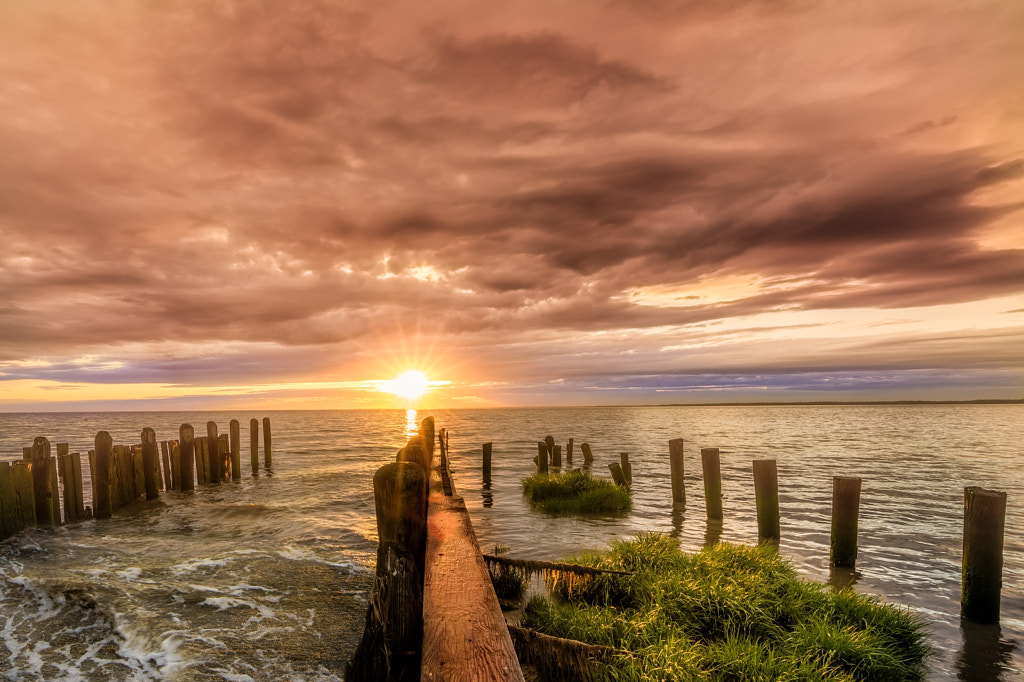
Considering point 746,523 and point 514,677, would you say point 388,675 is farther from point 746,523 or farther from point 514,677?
point 746,523

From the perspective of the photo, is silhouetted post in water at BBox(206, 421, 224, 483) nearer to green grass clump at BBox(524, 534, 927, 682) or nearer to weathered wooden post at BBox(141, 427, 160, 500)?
weathered wooden post at BBox(141, 427, 160, 500)

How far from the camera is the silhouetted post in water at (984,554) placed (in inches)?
258

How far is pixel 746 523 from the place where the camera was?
12.8 metres

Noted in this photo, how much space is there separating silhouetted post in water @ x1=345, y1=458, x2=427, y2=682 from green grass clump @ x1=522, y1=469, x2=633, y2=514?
10836 mm

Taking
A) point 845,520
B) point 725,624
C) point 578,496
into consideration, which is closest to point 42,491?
point 578,496

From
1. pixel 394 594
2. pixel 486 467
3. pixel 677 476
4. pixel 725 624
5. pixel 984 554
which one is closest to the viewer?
pixel 394 594

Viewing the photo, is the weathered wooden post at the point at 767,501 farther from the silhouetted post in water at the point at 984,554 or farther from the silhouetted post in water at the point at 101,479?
the silhouetted post in water at the point at 101,479

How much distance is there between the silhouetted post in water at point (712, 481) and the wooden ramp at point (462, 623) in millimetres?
7996

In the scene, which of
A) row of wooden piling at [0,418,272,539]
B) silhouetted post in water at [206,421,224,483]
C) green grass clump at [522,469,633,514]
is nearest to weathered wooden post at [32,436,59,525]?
row of wooden piling at [0,418,272,539]

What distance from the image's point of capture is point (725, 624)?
5078 millimetres

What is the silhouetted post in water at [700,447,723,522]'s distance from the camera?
38.8 ft

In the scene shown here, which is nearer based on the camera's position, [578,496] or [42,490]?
[42,490]

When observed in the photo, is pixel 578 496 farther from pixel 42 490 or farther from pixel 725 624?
pixel 42 490

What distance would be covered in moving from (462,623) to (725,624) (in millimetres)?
3159
